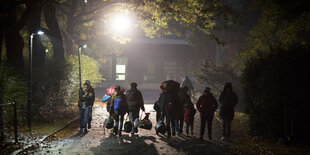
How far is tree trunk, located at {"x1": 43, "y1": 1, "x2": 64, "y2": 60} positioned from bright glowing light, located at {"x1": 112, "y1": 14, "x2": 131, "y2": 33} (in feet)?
25.9

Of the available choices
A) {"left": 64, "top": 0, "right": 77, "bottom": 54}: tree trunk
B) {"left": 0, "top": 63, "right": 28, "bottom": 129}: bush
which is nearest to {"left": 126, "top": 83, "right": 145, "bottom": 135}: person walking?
{"left": 0, "top": 63, "right": 28, "bottom": 129}: bush

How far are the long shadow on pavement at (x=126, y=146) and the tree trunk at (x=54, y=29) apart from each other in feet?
34.3

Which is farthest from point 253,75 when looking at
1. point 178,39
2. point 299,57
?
point 178,39

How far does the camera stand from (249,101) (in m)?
12.3

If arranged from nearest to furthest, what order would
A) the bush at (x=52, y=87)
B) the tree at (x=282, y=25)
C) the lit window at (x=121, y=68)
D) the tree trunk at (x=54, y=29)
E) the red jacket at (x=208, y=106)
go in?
1. the red jacket at (x=208, y=106)
2. the bush at (x=52, y=87)
3. the tree at (x=282, y=25)
4. the tree trunk at (x=54, y=29)
5. the lit window at (x=121, y=68)

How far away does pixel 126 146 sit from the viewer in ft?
34.5

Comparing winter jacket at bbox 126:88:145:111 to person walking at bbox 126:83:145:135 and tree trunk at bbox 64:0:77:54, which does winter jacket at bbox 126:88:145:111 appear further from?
tree trunk at bbox 64:0:77:54

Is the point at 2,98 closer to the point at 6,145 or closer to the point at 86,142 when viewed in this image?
the point at 6,145

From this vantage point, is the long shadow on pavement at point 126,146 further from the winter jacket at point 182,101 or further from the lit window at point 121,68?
the lit window at point 121,68

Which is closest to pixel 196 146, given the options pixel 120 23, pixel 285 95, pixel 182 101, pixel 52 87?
pixel 182 101

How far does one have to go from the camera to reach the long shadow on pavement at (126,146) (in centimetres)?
977

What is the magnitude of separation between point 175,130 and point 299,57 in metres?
5.03

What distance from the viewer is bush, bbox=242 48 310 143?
10570mm

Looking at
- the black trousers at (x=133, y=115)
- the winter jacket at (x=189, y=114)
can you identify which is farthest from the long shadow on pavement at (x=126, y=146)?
the winter jacket at (x=189, y=114)
